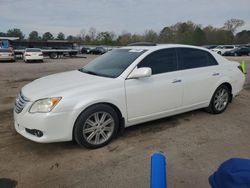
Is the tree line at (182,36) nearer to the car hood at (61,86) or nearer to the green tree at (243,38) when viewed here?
the green tree at (243,38)

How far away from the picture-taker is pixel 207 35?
68.1 meters

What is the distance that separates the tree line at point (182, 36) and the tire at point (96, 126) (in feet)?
208

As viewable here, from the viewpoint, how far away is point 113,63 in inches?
180

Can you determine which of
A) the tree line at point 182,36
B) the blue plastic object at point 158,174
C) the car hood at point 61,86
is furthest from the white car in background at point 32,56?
the tree line at point 182,36

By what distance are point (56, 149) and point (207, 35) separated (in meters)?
70.5

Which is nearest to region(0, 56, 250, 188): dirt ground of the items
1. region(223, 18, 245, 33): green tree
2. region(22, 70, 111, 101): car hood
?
region(22, 70, 111, 101): car hood

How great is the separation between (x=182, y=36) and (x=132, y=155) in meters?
69.4

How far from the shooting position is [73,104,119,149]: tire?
3.63 m

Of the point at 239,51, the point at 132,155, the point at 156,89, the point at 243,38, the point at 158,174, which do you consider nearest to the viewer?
the point at 158,174

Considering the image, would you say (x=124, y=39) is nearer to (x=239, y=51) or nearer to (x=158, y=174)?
(x=239, y=51)

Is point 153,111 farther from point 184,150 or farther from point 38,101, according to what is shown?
point 38,101

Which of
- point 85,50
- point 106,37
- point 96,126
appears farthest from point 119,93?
point 106,37

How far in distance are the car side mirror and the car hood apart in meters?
0.44

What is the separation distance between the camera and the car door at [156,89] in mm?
4082
